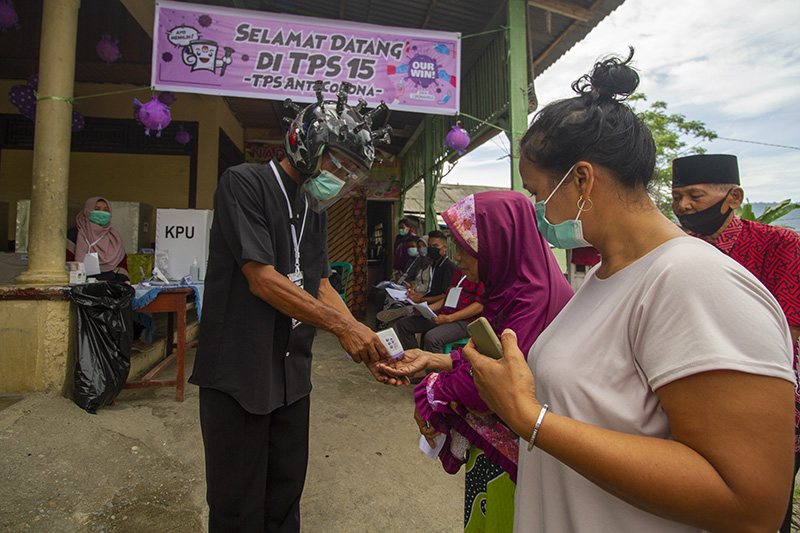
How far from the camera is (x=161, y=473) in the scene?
111 inches

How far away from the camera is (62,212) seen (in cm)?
383

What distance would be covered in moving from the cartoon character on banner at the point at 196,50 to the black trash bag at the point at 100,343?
2335 mm

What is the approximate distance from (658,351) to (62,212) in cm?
465

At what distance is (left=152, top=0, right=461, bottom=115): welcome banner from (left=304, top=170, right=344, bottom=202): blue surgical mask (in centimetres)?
301

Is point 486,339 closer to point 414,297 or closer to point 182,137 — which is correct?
point 414,297

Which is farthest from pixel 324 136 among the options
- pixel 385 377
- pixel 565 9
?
pixel 565 9

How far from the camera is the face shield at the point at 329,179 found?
183cm

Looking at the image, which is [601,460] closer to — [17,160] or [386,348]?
[386,348]

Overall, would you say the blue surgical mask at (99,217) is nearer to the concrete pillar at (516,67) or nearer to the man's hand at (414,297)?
the man's hand at (414,297)

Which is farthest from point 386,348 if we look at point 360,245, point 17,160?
point 17,160

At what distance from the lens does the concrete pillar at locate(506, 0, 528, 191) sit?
530 centimetres

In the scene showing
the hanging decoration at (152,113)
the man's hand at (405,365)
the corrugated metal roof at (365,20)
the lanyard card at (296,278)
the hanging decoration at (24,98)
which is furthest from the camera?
the corrugated metal roof at (365,20)

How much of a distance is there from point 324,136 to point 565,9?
502 cm

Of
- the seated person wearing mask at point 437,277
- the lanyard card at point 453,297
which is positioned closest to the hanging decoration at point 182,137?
the seated person wearing mask at point 437,277
